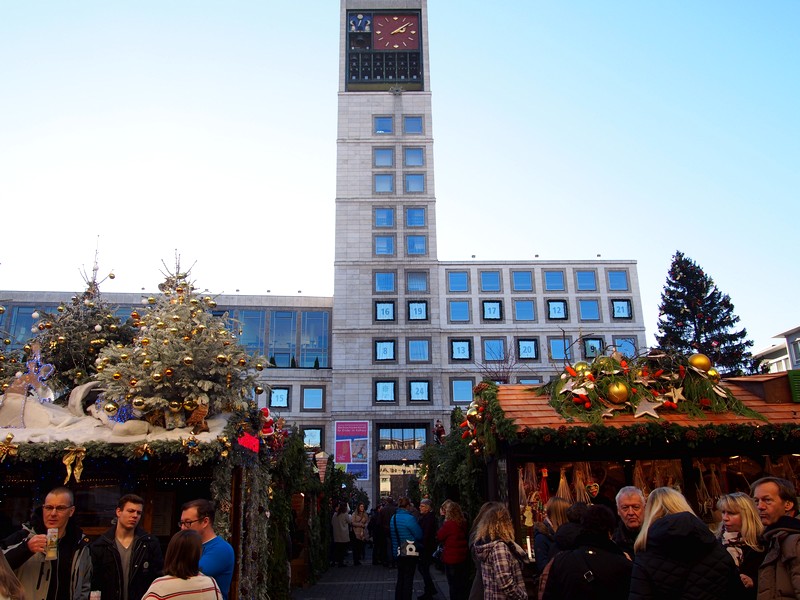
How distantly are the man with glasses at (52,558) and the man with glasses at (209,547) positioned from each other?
2.90 ft

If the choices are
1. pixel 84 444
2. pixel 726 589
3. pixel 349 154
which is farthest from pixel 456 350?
pixel 726 589

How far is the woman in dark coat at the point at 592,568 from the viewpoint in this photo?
14.8ft

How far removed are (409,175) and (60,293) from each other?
32556 millimetres

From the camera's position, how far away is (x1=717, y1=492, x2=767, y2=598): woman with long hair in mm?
4371

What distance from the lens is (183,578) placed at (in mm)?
4090

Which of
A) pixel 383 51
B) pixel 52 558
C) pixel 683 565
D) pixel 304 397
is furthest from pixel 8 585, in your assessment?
pixel 383 51

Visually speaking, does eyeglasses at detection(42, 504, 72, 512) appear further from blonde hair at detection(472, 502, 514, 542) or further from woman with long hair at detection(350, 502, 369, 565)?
woman with long hair at detection(350, 502, 369, 565)

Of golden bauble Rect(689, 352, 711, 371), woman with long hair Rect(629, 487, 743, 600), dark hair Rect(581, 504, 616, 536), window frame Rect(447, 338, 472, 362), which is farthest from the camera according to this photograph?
window frame Rect(447, 338, 472, 362)

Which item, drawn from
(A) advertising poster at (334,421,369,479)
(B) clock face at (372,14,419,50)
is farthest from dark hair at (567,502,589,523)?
(B) clock face at (372,14,419,50)

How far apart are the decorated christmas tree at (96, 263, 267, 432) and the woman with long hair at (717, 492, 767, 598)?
19.9ft

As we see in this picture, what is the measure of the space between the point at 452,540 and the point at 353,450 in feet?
140

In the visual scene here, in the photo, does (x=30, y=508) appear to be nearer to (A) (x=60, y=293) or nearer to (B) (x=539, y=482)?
(B) (x=539, y=482)

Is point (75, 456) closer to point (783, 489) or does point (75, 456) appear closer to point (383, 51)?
point (783, 489)

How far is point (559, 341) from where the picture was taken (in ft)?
178
